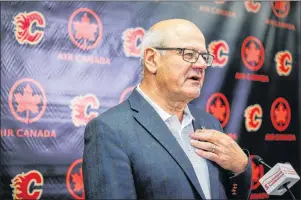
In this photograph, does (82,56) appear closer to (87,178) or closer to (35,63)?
(35,63)

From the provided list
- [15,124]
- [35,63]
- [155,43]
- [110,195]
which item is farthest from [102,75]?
[110,195]

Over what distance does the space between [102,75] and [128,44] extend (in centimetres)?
28

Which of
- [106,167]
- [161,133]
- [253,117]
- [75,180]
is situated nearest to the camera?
[106,167]

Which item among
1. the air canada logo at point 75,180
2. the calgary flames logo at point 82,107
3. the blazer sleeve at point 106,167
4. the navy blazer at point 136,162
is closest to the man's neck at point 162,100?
the navy blazer at point 136,162

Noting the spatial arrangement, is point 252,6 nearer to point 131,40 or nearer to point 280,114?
point 280,114

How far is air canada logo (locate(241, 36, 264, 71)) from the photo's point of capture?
3.10m

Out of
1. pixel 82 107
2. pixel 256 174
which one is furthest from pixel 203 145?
pixel 256 174

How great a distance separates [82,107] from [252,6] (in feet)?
5.27

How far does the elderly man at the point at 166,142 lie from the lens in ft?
4.50

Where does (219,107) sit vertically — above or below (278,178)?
above

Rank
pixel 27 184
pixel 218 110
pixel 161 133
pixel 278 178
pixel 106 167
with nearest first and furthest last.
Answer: pixel 106 167 < pixel 161 133 < pixel 278 178 < pixel 27 184 < pixel 218 110

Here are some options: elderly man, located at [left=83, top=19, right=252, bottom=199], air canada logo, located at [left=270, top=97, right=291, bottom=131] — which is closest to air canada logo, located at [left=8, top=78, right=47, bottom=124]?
elderly man, located at [left=83, top=19, right=252, bottom=199]

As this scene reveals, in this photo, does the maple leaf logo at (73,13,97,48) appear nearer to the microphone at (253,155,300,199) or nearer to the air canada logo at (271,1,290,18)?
the microphone at (253,155,300,199)

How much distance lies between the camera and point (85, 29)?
2518 mm
